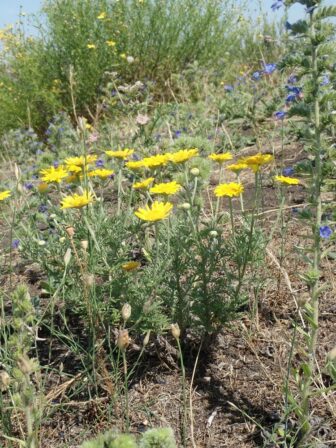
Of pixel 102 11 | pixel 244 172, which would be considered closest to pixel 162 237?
pixel 244 172

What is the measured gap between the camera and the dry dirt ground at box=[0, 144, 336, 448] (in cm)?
179

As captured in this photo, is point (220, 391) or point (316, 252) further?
point (220, 391)

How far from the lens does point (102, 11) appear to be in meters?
7.82

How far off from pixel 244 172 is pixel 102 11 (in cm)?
443

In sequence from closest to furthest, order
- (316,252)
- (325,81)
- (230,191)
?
(316,252), (325,81), (230,191)

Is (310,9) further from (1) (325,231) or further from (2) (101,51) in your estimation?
(2) (101,51)

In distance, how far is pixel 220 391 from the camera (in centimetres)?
194

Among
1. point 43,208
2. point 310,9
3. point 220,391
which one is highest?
point 310,9

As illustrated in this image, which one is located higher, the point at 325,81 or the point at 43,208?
the point at 325,81

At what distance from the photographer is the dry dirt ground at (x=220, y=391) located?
179cm

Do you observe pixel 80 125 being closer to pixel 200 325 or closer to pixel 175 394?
pixel 200 325

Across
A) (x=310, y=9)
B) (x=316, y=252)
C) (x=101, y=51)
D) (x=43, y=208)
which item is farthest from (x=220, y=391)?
(x=101, y=51)

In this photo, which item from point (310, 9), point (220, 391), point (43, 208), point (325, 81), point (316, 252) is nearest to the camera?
point (310, 9)

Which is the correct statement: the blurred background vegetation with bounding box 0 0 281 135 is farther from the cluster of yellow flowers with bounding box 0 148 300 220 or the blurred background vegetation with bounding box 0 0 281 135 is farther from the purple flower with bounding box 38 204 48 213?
the cluster of yellow flowers with bounding box 0 148 300 220
